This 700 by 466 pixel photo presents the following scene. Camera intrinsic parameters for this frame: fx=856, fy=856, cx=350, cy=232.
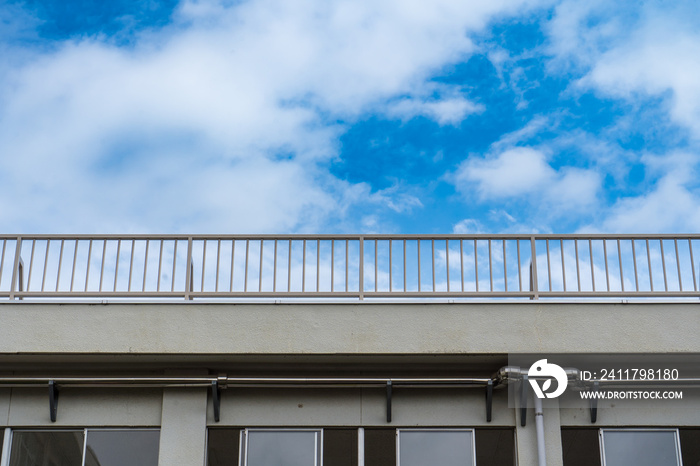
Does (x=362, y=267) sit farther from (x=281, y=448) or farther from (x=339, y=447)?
(x=281, y=448)

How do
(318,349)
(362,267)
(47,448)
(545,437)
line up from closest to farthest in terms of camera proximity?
(318,349)
(545,437)
(47,448)
(362,267)

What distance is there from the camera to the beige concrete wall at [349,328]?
A: 920 cm

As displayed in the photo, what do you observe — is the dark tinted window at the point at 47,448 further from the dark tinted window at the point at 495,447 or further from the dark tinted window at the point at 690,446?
the dark tinted window at the point at 690,446

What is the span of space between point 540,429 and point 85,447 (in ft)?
16.5

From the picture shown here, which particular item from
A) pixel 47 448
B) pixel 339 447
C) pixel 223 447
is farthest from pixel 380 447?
pixel 47 448

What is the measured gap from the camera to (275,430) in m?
9.59

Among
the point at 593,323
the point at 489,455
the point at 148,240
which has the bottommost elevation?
the point at 489,455

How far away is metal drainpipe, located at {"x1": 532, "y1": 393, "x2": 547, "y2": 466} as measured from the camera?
916cm

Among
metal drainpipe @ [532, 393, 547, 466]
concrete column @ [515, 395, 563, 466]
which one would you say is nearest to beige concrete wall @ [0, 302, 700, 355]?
metal drainpipe @ [532, 393, 547, 466]

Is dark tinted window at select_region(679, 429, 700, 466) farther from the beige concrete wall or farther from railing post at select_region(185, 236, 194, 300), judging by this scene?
railing post at select_region(185, 236, 194, 300)

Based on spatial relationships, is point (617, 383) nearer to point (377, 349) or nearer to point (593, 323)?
point (593, 323)

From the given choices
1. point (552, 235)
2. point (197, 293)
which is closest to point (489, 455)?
point (552, 235)

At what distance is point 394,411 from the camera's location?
9.62 m

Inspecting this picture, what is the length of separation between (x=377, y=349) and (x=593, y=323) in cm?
236
